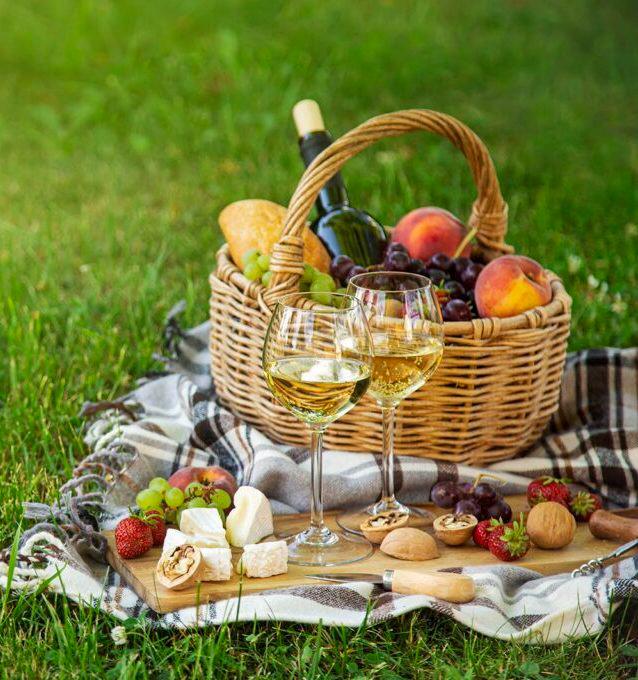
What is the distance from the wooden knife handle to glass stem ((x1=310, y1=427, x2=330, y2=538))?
0.25 meters

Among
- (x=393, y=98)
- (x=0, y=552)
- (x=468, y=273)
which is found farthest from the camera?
(x=393, y=98)

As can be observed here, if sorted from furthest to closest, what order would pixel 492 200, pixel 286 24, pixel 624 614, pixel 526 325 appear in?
pixel 286 24 → pixel 492 200 → pixel 526 325 → pixel 624 614

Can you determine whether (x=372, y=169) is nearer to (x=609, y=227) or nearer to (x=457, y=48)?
(x=609, y=227)

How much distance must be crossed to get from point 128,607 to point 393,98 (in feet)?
15.4

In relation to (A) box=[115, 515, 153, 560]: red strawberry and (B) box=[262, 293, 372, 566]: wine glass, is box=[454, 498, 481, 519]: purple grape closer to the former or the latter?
(B) box=[262, 293, 372, 566]: wine glass

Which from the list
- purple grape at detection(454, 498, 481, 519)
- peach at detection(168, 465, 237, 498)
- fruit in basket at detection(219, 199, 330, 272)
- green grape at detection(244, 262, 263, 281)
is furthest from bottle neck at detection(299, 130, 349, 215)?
purple grape at detection(454, 498, 481, 519)

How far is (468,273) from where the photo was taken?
273 centimetres

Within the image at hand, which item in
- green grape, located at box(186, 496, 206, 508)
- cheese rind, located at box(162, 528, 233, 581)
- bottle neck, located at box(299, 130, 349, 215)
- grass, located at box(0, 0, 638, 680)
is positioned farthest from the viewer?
bottle neck, located at box(299, 130, 349, 215)

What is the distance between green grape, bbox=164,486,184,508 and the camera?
7.66 ft

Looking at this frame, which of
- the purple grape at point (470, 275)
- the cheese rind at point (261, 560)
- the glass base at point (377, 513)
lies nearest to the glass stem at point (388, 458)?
the glass base at point (377, 513)

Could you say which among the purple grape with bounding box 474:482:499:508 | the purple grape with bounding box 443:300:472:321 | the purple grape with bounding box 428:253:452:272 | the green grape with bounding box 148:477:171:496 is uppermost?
the purple grape with bounding box 428:253:452:272

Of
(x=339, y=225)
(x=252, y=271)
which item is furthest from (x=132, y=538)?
(x=339, y=225)

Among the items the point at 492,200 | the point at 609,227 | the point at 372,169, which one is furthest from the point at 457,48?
the point at 492,200

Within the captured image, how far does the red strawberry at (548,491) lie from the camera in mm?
2457
